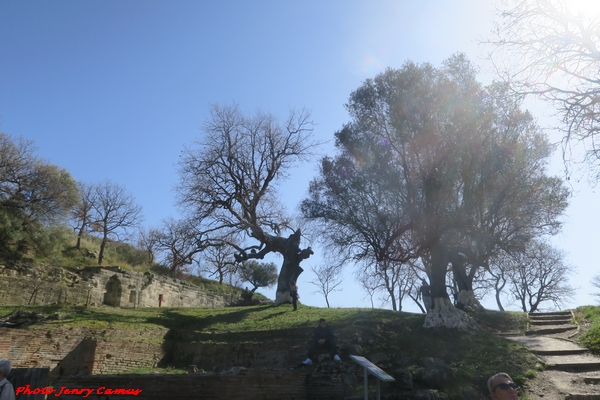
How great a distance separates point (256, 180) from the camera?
2306 cm

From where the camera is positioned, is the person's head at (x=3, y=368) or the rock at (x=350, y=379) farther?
the rock at (x=350, y=379)

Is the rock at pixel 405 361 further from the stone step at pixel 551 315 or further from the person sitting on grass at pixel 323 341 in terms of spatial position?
the stone step at pixel 551 315

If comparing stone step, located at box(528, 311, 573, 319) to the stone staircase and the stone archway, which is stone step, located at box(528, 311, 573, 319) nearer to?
the stone staircase

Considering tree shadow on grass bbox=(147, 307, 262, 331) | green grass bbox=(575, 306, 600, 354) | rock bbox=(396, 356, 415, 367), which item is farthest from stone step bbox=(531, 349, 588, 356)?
tree shadow on grass bbox=(147, 307, 262, 331)

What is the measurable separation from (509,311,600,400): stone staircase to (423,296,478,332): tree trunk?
150 centimetres

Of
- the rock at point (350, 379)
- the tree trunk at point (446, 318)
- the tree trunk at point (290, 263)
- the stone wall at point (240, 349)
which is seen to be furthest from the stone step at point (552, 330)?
the tree trunk at point (290, 263)

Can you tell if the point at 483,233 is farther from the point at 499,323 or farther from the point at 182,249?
the point at 182,249

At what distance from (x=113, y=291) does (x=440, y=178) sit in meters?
18.3

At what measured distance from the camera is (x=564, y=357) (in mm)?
12438

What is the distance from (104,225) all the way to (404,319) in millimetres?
27249

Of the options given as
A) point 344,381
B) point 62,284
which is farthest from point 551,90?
point 62,284

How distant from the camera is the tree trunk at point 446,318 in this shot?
15.0 m

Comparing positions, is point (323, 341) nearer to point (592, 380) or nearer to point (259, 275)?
point (592, 380)

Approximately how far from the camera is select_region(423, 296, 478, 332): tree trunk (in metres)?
15.0
